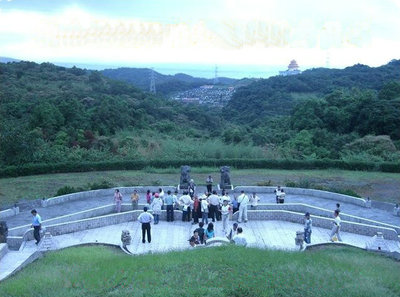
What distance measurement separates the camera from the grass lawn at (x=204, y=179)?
2522 cm

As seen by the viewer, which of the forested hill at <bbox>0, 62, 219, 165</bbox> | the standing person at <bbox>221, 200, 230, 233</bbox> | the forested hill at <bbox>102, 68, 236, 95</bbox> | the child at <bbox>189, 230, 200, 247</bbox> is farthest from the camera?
the forested hill at <bbox>102, 68, 236, 95</bbox>

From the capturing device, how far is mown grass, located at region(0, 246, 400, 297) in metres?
10.1

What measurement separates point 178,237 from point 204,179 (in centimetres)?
1178

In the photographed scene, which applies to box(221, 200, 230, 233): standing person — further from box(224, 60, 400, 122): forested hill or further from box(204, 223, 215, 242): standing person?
box(224, 60, 400, 122): forested hill

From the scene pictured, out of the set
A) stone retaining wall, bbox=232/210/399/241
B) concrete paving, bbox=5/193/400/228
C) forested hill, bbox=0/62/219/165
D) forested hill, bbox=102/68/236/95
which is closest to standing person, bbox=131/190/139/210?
concrete paving, bbox=5/193/400/228

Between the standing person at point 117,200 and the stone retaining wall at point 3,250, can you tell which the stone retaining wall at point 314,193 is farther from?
the stone retaining wall at point 3,250

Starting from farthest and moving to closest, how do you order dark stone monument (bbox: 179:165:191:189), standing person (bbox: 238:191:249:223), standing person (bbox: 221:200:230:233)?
dark stone monument (bbox: 179:165:191:189), standing person (bbox: 238:191:249:223), standing person (bbox: 221:200:230:233)

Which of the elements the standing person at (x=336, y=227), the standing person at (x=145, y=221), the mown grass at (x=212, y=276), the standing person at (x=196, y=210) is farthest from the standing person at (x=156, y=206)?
the standing person at (x=336, y=227)

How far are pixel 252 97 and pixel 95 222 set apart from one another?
55.9 metres

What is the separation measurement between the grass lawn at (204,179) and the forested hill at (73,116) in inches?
120

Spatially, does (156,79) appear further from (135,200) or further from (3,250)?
(3,250)

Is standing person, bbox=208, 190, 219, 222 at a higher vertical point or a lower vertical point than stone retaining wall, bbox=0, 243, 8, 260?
higher

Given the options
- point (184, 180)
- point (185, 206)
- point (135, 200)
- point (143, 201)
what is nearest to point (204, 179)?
point (184, 180)

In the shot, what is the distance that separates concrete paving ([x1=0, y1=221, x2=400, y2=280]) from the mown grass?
9.69ft
